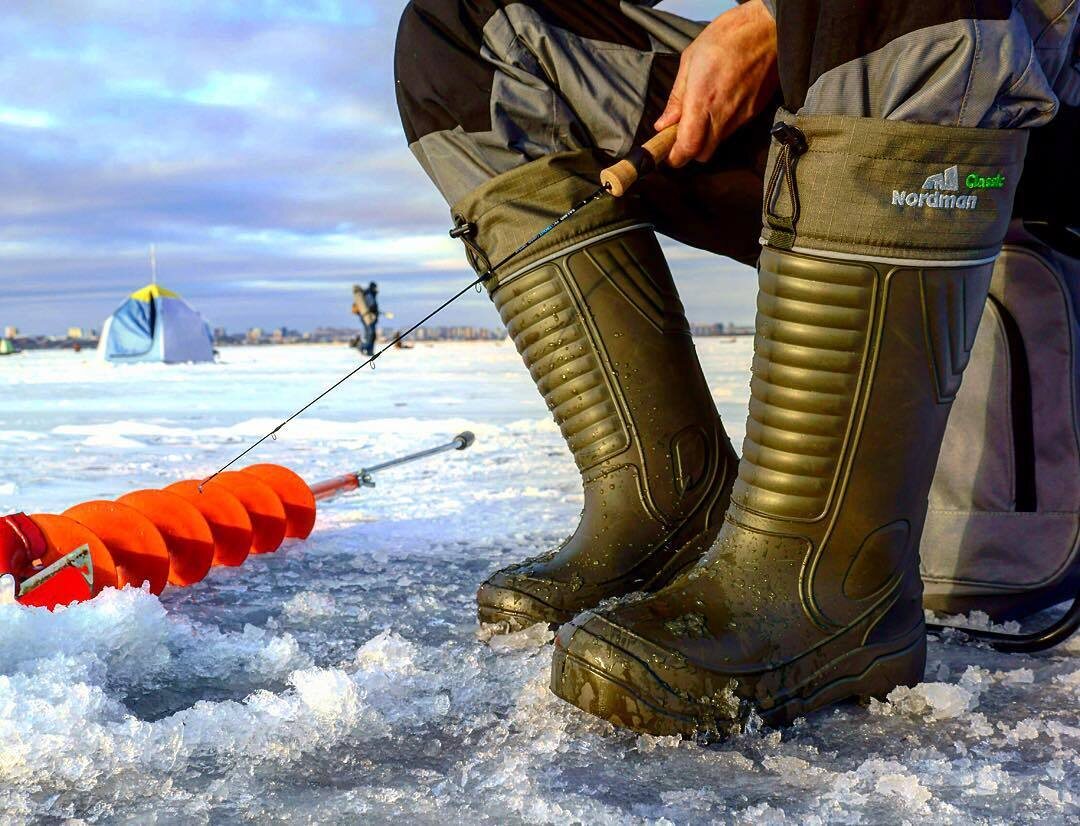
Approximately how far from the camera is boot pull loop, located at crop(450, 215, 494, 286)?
1.66m

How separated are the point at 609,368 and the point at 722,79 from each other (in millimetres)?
465

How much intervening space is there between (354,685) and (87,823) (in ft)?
1.09

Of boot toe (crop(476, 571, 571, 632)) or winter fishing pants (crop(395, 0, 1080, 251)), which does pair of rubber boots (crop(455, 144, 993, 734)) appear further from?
winter fishing pants (crop(395, 0, 1080, 251))

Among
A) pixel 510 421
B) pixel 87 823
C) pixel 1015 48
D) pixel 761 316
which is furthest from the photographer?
pixel 510 421

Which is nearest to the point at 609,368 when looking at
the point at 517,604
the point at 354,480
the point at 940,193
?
the point at 517,604

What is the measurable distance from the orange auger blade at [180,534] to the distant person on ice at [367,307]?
17.1 meters

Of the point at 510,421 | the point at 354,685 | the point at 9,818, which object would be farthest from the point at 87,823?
the point at 510,421

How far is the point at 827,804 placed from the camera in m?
0.88

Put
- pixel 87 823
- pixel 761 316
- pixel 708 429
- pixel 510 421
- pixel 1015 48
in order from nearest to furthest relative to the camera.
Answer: pixel 87 823 → pixel 1015 48 → pixel 761 316 → pixel 708 429 → pixel 510 421

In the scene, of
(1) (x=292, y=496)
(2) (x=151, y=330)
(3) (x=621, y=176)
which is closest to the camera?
(3) (x=621, y=176)

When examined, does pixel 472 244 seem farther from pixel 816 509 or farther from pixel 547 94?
pixel 816 509

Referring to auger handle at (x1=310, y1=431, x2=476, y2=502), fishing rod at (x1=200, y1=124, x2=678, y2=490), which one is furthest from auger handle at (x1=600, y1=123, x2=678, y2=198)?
auger handle at (x1=310, y1=431, x2=476, y2=502)

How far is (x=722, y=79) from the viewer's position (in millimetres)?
1448

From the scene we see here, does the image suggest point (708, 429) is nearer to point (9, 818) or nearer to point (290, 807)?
point (290, 807)
